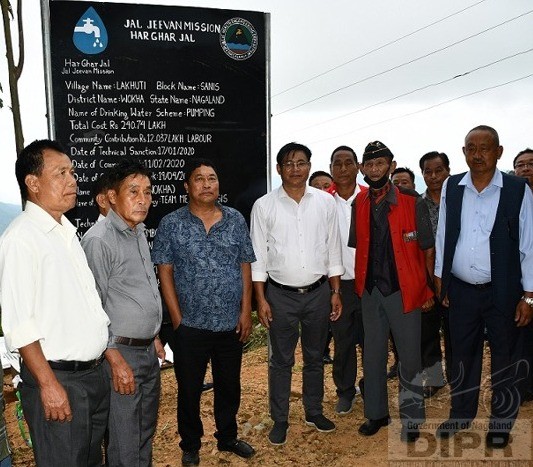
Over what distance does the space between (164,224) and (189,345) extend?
931mm

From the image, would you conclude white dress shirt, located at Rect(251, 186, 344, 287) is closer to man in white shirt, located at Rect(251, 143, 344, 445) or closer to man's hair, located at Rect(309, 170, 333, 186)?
man in white shirt, located at Rect(251, 143, 344, 445)

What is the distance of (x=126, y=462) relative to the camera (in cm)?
311

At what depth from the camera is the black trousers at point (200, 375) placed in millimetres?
3795

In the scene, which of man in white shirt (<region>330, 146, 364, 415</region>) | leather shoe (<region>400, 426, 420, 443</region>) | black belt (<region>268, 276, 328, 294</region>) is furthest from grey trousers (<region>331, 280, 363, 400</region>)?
leather shoe (<region>400, 426, 420, 443</region>)

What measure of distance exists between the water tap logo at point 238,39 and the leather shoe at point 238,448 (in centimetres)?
327

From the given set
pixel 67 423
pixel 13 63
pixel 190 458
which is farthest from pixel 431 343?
pixel 13 63

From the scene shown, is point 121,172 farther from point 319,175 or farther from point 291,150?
point 319,175

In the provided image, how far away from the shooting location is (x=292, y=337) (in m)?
4.30

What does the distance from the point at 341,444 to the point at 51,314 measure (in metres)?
2.87

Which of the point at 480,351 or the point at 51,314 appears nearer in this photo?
the point at 51,314

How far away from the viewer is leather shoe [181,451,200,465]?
155 inches

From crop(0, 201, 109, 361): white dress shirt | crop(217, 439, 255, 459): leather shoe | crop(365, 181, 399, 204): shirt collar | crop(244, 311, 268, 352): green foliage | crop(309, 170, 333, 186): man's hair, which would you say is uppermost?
crop(309, 170, 333, 186): man's hair

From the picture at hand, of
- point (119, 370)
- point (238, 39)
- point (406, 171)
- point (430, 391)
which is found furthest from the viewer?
point (406, 171)

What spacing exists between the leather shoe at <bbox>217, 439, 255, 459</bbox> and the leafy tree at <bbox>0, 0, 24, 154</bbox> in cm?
330
